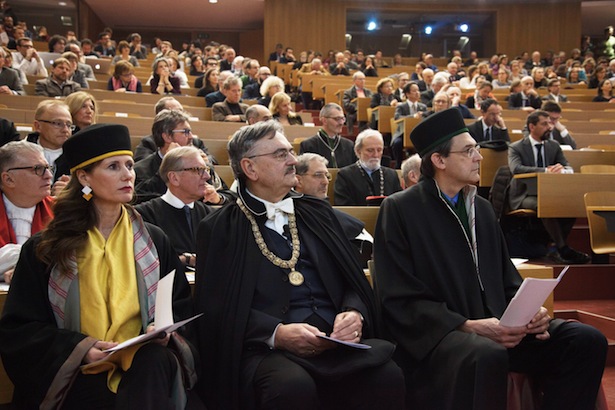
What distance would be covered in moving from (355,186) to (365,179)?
0.34ft

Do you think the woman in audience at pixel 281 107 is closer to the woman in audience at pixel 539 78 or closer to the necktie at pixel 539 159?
the necktie at pixel 539 159

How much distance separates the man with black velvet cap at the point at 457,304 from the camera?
2.58 m

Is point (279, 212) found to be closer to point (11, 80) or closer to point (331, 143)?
point (331, 143)

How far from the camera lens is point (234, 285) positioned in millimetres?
2629

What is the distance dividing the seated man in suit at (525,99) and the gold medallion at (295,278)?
29.1 feet

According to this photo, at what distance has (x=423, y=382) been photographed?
2.73m

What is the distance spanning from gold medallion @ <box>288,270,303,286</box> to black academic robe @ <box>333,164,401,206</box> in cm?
306

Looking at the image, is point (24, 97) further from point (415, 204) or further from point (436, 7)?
point (436, 7)

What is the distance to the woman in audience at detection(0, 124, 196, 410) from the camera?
7.45 ft

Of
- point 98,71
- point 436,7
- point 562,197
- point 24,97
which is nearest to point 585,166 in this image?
point 562,197

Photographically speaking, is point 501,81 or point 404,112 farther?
point 501,81

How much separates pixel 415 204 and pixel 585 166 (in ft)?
13.7

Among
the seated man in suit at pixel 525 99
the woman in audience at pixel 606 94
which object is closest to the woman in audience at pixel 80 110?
the seated man in suit at pixel 525 99

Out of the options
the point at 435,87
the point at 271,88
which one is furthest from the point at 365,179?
the point at 435,87
